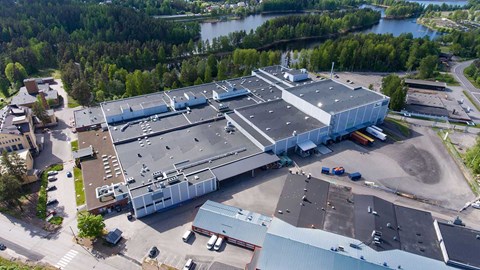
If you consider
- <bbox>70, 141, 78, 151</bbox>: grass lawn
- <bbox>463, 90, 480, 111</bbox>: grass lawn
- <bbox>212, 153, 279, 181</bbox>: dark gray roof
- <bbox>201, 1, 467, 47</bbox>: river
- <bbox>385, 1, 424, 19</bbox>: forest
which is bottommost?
<bbox>70, 141, 78, 151</bbox>: grass lawn

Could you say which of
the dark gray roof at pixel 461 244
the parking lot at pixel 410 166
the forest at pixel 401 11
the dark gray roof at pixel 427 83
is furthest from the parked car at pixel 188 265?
the forest at pixel 401 11

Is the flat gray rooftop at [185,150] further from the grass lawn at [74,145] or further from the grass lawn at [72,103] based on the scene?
the grass lawn at [72,103]

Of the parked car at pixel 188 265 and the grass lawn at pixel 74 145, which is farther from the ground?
the grass lawn at pixel 74 145

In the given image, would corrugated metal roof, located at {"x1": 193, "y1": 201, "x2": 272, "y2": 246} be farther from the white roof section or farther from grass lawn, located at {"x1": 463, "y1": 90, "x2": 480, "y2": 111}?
grass lawn, located at {"x1": 463, "y1": 90, "x2": 480, "y2": 111}

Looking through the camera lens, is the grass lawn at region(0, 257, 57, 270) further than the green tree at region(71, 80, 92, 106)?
No

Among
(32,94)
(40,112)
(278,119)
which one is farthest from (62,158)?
(278,119)

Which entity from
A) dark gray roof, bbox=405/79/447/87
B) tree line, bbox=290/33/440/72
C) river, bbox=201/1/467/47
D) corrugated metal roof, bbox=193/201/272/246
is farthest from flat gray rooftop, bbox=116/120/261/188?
river, bbox=201/1/467/47

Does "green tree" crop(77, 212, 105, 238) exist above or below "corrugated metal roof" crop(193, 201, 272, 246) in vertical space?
above
